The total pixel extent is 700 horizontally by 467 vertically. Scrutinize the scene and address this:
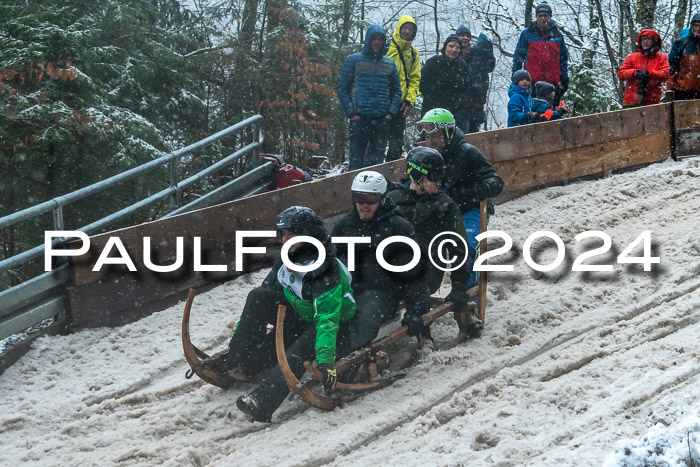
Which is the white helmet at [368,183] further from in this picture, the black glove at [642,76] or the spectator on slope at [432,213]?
the black glove at [642,76]

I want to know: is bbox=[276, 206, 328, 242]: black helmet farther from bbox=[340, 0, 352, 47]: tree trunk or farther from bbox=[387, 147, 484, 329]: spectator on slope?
bbox=[340, 0, 352, 47]: tree trunk

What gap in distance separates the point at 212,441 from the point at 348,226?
1.88m

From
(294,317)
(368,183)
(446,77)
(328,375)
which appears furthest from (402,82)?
(328,375)

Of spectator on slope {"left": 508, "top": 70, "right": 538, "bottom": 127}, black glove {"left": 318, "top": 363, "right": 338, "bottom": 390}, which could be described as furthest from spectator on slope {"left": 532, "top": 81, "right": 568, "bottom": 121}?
black glove {"left": 318, "top": 363, "right": 338, "bottom": 390}

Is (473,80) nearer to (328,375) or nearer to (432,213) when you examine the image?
(432,213)

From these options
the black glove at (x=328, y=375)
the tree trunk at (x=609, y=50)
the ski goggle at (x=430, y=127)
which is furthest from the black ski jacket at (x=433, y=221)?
the tree trunk at (x=609, y=50)

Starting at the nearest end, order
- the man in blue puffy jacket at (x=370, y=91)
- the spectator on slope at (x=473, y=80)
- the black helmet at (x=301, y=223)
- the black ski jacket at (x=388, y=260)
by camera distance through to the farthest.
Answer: the black helmet at (x=301, y=223) → the black ski jacket at (x=388, y=260) → the man in blue puffy jacket at (x=370, y=91) → the spectator on slope at (x=473, y=80)

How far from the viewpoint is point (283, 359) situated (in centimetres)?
466

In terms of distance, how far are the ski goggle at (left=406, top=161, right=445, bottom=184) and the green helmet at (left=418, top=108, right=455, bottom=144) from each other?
64cm

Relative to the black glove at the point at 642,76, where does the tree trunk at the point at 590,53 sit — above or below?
above

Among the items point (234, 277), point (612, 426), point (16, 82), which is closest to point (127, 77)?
point (16, 82)

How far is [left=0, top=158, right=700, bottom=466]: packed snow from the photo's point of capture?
4.11 m

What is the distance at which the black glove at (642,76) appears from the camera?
1081 cm

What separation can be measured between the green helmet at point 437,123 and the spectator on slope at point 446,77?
10.0 ft
